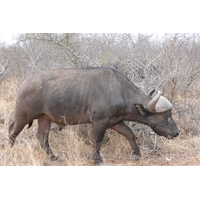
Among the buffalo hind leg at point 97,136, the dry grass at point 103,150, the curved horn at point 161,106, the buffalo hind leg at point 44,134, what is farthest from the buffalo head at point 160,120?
the buffalo hind leg at point 44,134

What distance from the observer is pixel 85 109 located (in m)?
5.51

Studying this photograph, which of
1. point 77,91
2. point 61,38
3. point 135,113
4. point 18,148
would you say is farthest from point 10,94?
point 135,113

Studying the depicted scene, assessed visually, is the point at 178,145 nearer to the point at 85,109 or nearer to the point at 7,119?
the point at 85,109

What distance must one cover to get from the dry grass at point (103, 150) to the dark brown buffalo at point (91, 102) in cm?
34

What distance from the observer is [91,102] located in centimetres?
541

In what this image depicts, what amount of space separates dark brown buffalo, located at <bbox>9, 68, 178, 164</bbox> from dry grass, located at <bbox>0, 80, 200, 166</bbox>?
336 millimetres

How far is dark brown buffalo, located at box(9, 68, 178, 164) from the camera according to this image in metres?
5.39

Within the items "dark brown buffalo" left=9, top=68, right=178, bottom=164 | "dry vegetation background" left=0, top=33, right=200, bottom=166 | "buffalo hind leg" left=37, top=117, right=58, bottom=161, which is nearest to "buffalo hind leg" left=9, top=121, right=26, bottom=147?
"dark brown buffalo" left=9, top=68, right=178, bottom=164

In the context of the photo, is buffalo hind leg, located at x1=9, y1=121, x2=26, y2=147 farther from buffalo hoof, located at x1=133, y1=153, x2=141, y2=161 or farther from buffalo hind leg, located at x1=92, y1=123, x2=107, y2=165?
buffalo hoof, located at x1=133, y1=153, x2=141, y2=161

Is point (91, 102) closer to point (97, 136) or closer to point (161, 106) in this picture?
point (97, 136)

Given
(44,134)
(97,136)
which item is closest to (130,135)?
(97,136)

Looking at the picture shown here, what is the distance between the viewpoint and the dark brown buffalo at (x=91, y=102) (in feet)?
17.7

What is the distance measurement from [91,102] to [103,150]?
4.93 feet

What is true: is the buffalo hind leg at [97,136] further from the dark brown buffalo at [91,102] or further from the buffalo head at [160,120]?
the buffalo head at [160,120]
